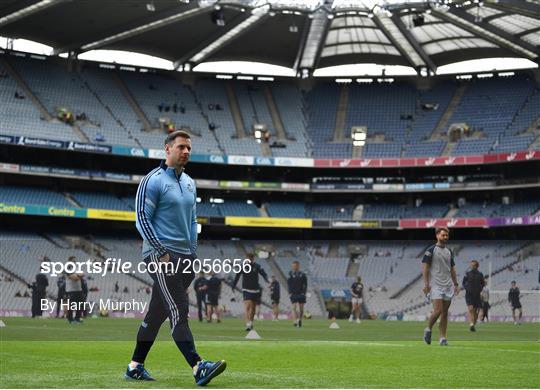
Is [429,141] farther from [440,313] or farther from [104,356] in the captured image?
[104,356]

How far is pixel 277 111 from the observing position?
223ft

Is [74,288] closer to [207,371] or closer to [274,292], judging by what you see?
[207,371]

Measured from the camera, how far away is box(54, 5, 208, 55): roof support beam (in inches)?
2068

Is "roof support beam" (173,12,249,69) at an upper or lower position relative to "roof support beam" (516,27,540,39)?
lower

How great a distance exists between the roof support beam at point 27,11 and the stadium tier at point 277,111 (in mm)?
6161

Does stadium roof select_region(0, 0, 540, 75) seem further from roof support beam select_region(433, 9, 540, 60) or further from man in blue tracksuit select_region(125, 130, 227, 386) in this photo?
man in blue tracksuit select_region(125, 130, 227, 386)

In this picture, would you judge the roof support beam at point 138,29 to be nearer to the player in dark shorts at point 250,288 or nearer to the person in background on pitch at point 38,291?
the player in dark shorts at point 250,288

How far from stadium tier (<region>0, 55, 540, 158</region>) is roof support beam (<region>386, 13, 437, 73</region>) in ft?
12.1

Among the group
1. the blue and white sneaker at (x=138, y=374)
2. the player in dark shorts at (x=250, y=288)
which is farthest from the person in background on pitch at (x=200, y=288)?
the blue and white sneaker at (x=138, y=374)

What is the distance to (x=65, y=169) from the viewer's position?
5822cm

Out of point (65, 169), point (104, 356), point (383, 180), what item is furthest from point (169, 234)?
point (383, 180)

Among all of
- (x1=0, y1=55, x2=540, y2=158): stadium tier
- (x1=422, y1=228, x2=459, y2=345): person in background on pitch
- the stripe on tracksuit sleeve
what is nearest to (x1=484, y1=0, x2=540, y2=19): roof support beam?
(x1=0, y1=55, x2=540, y2=158): stadium tier

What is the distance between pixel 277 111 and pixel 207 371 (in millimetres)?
60549

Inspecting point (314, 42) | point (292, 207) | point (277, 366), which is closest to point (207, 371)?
point (277, 366)
